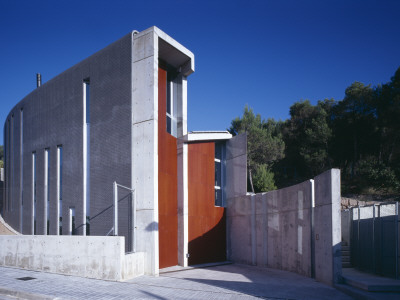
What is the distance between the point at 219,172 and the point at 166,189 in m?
4.77

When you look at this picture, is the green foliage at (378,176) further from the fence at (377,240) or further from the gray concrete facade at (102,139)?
the gray concrete facade at (102,139)

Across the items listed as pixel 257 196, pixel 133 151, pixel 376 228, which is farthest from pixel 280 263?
pixel 133 151

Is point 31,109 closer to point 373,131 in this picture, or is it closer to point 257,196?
point 257,196

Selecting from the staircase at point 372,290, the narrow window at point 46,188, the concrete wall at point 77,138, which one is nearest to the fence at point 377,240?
the staircase at point 372,290

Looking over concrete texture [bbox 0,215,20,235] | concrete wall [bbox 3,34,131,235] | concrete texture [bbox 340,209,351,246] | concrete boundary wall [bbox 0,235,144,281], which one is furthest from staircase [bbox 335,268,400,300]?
concrete texture [bbox 0,215,20,235]

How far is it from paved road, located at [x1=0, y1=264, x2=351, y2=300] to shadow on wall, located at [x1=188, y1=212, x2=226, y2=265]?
315 centimetres

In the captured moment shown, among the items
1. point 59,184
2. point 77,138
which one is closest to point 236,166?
point 77,138

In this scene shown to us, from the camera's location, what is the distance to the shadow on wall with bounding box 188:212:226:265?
1494 centimetres

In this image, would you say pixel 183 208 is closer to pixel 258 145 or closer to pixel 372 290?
pixel 372 290

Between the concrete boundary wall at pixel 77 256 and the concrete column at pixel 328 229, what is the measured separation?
575cm

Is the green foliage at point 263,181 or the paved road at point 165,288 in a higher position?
the green foliage at point 263,181

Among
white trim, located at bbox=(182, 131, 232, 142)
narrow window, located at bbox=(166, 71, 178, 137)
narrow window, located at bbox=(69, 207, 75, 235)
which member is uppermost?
narrow window, located at bbox=(166, 71, 178, 137)

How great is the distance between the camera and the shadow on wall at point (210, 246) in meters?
14.9

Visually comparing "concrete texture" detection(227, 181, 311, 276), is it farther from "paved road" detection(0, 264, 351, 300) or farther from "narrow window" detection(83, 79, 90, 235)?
"narrow window" detection(83, 79, 90, 235)
